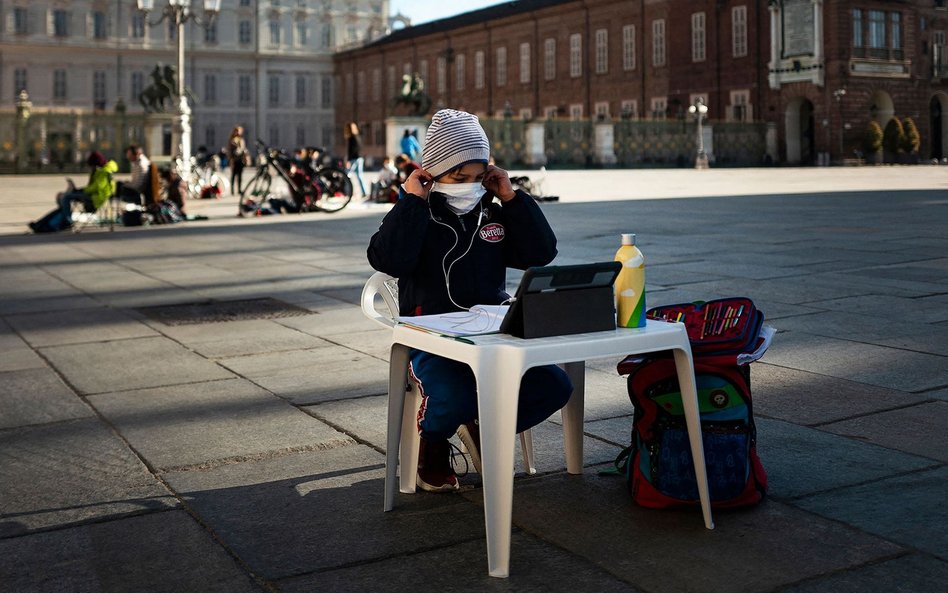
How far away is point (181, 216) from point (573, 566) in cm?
1555

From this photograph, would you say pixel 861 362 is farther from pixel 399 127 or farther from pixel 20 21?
pixel 20 21

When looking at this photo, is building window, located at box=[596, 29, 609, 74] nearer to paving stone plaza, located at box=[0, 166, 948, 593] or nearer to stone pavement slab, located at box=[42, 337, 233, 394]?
paving stone plaza, located at box=[0, 166, 948, 593]

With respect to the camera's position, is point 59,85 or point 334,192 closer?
point 334,192

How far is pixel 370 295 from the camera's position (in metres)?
3.88

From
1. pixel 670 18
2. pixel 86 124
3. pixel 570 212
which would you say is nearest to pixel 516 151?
pixel 670 18

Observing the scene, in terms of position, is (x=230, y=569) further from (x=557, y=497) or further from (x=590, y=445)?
(x=590, y=445)

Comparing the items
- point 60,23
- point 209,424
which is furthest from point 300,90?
point 209,424

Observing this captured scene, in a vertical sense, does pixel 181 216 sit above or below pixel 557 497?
above

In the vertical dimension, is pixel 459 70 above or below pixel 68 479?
above

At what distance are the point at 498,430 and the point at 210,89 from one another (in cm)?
7020

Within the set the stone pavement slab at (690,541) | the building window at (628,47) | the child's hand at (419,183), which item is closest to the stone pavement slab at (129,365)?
the child's hand at (419,183)

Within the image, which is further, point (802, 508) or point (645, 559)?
point (802, 508)

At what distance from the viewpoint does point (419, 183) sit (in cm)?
364

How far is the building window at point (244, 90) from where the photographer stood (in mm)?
71312
